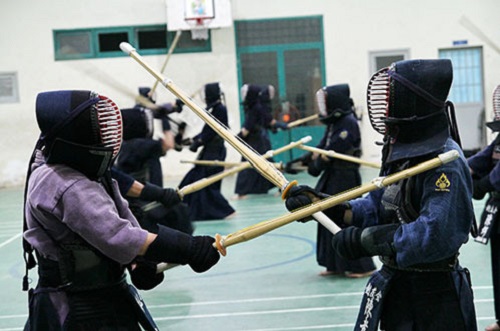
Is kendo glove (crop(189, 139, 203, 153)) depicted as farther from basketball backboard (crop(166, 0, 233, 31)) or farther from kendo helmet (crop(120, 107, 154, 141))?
basketball backboard (crop(166, 0, 233, 31))

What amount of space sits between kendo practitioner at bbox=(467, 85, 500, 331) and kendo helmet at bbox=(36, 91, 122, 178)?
271cm

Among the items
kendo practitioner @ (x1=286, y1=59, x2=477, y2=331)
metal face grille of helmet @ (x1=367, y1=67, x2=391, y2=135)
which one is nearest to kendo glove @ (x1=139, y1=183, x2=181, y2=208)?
kendo practitioner @ (x1=286, y1=59, x2=477, y2=331)

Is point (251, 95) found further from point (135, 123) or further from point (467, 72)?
point (467, 72)

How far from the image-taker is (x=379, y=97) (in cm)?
330

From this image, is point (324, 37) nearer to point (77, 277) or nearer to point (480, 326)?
point (480, 326)

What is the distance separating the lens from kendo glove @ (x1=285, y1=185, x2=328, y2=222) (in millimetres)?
3639

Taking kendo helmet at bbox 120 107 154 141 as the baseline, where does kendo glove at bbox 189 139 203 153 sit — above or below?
below

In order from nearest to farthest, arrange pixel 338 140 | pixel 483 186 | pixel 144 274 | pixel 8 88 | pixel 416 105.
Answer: pixel 416 105
pixel 144 274
pixel 483 186
pixel 338 140
pixel 8 88

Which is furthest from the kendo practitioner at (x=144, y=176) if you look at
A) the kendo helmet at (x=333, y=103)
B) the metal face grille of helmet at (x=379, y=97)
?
the metal face grille of helmet at (x=379, y=97)

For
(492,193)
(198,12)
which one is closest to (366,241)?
(492,193)

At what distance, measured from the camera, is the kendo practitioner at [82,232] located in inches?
117

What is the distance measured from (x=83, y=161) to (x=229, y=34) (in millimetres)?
14235

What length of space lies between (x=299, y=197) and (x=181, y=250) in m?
0.79

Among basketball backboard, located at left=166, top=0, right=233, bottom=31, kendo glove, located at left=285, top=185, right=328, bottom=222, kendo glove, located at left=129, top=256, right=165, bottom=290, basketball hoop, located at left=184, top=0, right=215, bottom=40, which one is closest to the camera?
kendo glove, located at left=129, top=256, right=165, bottom=290
